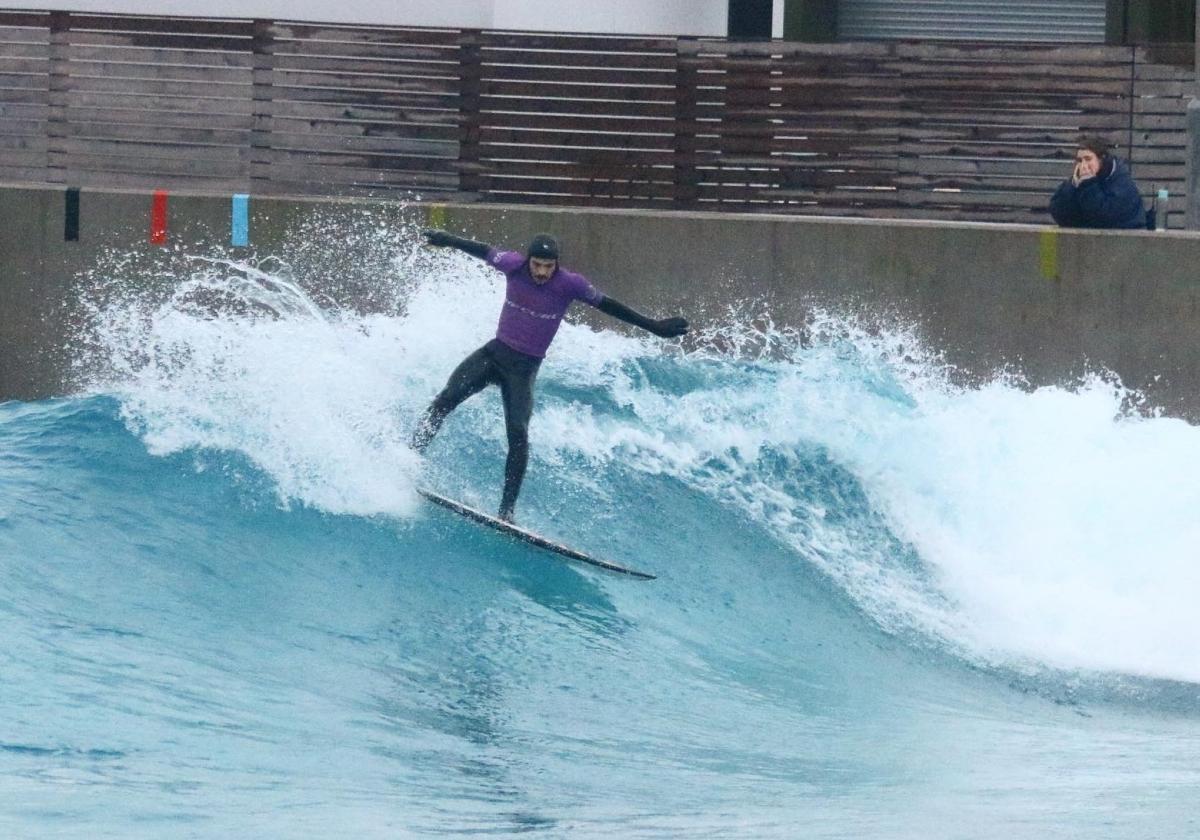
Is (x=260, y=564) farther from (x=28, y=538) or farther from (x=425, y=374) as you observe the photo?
(x=425, y=374)

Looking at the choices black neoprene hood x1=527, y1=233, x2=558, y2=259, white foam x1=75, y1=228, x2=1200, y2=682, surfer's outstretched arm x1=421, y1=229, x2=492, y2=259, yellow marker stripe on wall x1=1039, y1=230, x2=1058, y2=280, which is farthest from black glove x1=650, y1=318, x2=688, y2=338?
yellow marker stripe on wall x1=1039, y1=230, x2=1058, y2=280

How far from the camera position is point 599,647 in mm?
8812

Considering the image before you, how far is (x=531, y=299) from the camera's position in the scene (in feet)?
31.5

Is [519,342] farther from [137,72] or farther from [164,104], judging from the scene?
[137,72]

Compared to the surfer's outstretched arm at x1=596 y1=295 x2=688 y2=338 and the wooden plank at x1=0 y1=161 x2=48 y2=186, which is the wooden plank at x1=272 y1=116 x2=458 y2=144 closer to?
the wooden plank at x1=0 y1=161 x2=48 y2=186

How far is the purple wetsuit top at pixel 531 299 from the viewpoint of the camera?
9594mm

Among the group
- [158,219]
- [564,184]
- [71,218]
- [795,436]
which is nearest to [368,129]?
[564,184]

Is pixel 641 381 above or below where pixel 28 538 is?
above

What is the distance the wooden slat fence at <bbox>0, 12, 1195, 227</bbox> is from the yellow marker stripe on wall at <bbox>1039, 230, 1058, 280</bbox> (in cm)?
134

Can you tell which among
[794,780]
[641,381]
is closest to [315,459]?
[641,381]

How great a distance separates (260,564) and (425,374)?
2442 mm

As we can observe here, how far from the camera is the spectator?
11.8m

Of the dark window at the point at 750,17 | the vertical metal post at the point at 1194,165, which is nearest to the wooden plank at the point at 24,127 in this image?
the dark window at the point at 750,17

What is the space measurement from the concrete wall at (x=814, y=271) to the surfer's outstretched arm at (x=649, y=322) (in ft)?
9.61
